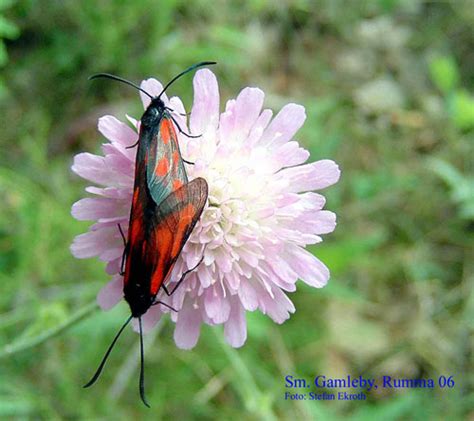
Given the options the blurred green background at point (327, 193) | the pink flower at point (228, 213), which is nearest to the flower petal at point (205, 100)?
the pink flower at point (228, 213)

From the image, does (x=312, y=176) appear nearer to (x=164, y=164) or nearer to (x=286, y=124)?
(x=286, y=124)

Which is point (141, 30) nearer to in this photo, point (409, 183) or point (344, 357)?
point (409, 183)

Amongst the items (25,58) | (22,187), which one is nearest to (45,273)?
(22,187)

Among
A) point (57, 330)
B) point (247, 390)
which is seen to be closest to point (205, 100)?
point (57, 330)

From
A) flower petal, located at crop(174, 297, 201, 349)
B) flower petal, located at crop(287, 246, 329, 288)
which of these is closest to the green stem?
flower petal, located at crop(174, 297, 201, 349)

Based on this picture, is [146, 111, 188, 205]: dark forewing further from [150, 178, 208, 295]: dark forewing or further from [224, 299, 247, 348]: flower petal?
[224, 299, 247, 348]: flower petal
